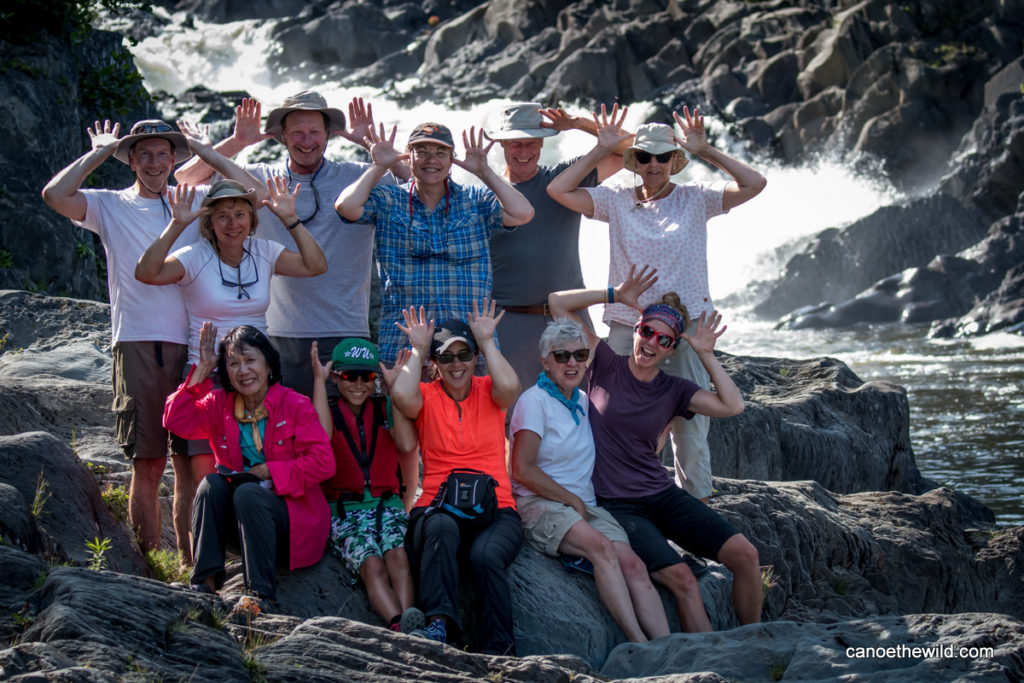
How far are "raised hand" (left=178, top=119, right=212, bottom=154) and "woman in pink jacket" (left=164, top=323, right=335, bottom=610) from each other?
126cm

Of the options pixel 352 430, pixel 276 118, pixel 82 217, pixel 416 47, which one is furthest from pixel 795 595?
pixel 416 47

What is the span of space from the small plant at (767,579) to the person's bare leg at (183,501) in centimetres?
308

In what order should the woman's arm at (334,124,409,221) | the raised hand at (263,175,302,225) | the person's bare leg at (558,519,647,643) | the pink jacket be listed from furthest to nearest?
1. the woman's arm at (334,124,409,221)
2. the raised hand at (263,175,302,225)
3. the person's bare leg at (558,519,647,643)
4. the pink jacket

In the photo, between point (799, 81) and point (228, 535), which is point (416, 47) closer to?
point (799, 81)

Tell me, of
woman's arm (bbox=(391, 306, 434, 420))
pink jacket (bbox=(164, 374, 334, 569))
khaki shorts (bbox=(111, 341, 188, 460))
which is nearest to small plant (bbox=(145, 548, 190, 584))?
khaki shorts (bbox=(111, 341, 188, 460))

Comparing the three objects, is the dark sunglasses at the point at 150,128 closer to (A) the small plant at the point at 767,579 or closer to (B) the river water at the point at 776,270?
(A) the small plant at the point at 767,579

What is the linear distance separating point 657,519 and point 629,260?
4.85 ft

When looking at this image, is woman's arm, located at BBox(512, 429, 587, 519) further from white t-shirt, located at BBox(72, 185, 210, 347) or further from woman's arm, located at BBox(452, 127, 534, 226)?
white t-shirt, located at BBox(72, 185, 210, 347)

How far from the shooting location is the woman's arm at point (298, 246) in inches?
223

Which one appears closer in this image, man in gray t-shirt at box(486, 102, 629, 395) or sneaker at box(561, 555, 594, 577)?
sneaker at box(561, 555, 594, 577)

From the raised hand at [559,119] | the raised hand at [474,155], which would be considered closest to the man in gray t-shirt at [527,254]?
the raised hand at [559,119]

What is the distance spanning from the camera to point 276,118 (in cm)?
Result: 627

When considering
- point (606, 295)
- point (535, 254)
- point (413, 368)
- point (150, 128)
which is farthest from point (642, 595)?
point (150, 128)

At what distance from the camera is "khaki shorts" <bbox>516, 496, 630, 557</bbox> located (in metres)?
5.46
